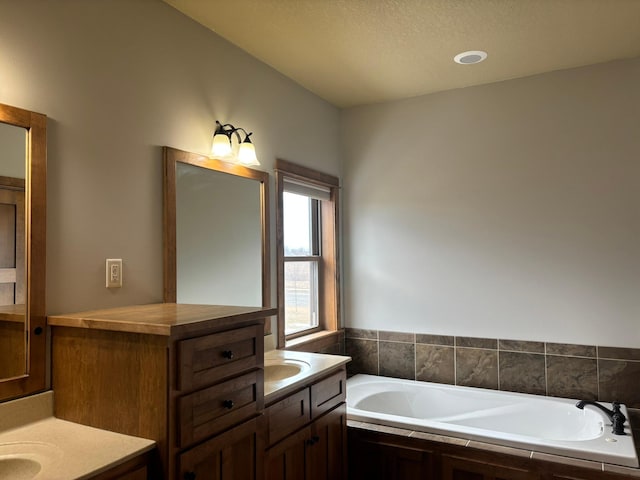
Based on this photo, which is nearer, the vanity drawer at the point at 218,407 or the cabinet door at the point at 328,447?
the vanity drawer at the point at 218,407

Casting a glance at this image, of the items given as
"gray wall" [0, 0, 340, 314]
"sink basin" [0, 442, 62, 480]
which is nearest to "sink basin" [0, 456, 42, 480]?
"sink basin" [0, 442, 62, 480]

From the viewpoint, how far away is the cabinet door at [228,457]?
1.45 meters

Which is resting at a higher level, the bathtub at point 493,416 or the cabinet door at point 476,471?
the bathtub at point 493,416

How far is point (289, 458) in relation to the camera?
198 cm

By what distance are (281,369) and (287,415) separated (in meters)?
0.45

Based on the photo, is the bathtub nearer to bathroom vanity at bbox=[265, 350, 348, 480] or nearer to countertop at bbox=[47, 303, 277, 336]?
bathroom vanity at bbox=[265, 350, 348, 480]

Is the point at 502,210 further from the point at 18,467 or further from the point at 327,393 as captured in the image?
the point at 18,467

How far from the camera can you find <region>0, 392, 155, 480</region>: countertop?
4.02ft

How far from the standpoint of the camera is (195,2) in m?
2.18

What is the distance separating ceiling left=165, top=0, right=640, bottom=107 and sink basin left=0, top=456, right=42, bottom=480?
1.93 metres

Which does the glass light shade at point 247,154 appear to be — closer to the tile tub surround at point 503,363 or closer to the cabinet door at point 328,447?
the cabinet door at point 328,447

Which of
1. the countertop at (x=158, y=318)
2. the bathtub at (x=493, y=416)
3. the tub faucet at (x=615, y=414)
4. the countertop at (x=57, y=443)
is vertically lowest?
the bathtub at (x=493, y=416)

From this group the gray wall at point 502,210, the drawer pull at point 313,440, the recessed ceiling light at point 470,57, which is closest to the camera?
the drawer pull at point 313,440

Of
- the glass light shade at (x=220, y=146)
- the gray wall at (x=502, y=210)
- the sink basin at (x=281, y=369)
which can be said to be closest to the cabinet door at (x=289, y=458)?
the sink basin at (x=281, y=369)
